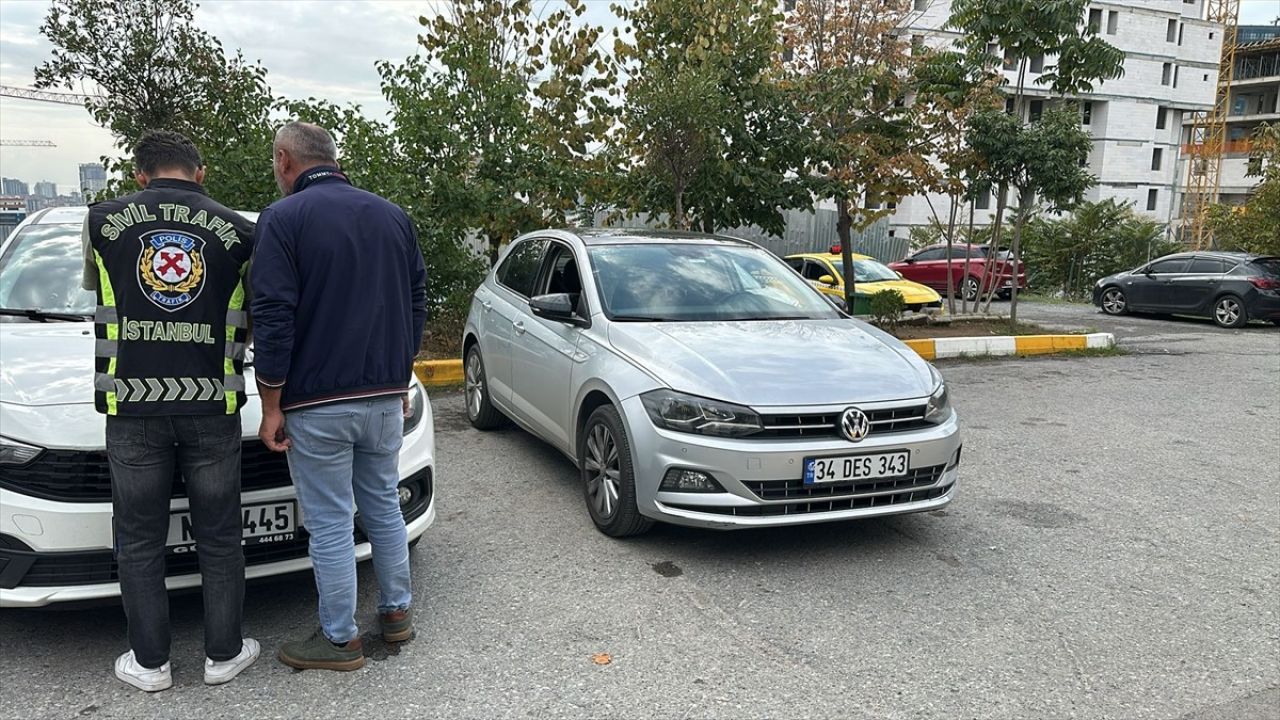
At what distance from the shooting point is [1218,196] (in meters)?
57.8

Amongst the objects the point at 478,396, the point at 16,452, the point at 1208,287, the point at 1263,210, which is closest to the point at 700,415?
the point at 16,452

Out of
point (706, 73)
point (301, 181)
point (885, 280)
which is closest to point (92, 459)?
point (301, 181)

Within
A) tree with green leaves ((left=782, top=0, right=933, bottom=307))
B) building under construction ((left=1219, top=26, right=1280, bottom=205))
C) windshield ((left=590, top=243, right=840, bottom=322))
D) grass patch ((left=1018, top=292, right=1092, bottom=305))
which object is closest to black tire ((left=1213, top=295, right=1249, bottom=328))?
grass patch ((left=1018, top=292, right=1092, bottom=305))

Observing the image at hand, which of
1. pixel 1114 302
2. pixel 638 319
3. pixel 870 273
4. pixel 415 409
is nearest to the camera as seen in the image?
pixel 415 409

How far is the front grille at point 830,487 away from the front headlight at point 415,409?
1.48 metres

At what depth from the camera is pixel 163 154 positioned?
295 cm

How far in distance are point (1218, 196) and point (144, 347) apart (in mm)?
68355

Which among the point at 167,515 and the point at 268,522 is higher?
the point at 167,515

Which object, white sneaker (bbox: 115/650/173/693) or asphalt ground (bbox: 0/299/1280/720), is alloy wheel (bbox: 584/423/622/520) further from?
white sneaker (bbox: 115/650/173/693)

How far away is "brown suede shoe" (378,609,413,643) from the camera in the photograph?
335 centimetres

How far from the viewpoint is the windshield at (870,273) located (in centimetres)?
1588

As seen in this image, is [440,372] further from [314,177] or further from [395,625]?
[314,177]

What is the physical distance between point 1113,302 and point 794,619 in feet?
59.0

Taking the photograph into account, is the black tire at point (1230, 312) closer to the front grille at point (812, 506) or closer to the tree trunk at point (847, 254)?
the tree trunk at point (847, 254)
